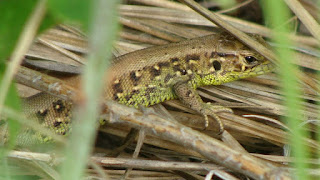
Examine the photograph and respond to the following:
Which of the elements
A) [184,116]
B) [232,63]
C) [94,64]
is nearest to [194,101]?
[184,116]

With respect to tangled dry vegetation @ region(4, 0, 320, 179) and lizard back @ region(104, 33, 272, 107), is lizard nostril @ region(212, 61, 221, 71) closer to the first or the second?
lizard back @ region(104, 33, 272, 107)

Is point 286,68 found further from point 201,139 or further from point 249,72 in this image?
point 249,72

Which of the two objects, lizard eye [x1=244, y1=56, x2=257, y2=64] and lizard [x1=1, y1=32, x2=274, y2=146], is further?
lizard eye [x1=244, y1=56, x2=257, y2=64]

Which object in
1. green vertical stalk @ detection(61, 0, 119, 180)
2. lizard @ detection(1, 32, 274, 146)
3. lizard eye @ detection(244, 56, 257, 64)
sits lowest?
green vertical stalk @ detection(61, 0, 119, 180)

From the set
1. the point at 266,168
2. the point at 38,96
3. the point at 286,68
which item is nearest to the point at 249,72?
the point at 266,168

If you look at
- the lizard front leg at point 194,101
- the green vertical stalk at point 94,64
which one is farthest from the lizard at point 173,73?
the green vertical stalk at point 94,64

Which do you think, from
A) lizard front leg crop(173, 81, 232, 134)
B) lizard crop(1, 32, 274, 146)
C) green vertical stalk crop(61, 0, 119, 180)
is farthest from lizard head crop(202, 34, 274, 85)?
green vertical stalk crop(61, 0, 119, 180)

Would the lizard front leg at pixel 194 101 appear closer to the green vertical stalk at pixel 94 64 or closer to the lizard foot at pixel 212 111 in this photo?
the lizard foot at pixel 212 111
